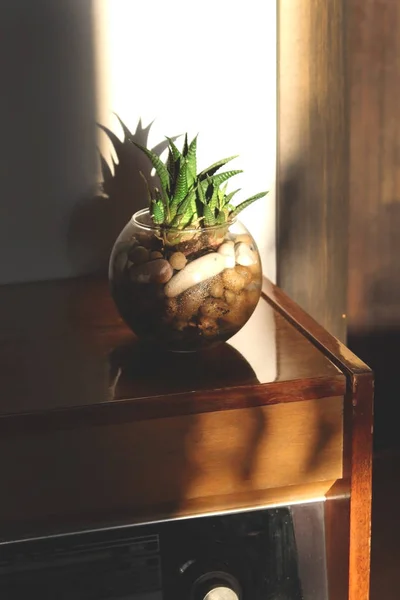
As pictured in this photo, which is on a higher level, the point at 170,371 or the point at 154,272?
the point at 154,272

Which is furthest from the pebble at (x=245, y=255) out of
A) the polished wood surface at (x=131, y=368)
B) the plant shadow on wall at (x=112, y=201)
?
the plant shadow on wall at (x=112, y=201)

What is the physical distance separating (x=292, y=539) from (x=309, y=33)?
63cm

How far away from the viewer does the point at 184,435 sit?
803 mm

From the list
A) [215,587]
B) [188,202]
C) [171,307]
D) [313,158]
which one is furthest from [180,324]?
[313,158]

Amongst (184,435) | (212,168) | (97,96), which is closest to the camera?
(184,435)

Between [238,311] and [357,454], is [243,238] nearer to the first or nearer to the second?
[238,311]

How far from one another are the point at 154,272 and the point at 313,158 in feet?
1.26

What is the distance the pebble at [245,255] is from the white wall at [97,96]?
1.06 ft

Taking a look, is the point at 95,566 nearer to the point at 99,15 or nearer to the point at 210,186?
the point at 210,186

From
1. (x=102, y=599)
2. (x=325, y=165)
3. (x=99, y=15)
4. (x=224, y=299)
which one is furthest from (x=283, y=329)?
(x=99, y=15)

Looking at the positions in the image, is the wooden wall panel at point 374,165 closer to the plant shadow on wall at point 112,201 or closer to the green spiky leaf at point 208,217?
the green spiky leaf at point 208,217

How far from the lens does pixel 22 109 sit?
1083 millimetres

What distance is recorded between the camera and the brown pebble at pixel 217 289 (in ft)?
2.72

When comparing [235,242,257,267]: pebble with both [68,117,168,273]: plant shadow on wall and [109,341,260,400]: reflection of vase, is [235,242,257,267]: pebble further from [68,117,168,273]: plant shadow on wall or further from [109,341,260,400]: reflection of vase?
[68,117,168,273]: plant shadow on wall
